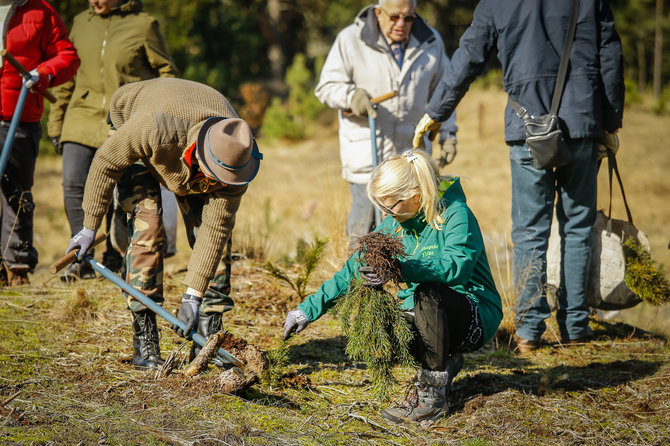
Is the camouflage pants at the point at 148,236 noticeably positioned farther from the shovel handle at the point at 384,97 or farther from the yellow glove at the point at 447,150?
the yellow glove at the point at 447,150

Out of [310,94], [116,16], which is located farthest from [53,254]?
[310,94]

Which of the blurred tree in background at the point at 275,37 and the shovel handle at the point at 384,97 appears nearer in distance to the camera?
the shovel handle at the point at 384,97

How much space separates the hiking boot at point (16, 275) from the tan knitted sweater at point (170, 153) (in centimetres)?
218

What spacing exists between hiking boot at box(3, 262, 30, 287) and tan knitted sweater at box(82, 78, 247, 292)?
2.18 m

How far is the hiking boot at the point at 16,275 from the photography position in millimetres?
4973

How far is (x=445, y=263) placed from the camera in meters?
2.90

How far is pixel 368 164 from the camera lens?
192 inches

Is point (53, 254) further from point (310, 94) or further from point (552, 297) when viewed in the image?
point (310, 94)

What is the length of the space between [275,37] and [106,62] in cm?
1940

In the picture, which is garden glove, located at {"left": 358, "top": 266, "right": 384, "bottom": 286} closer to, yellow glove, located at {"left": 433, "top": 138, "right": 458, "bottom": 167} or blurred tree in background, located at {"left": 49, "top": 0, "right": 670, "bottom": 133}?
yellow glove, located at {"left": 433, "top": 138, "right": 458, "bottom": 167}

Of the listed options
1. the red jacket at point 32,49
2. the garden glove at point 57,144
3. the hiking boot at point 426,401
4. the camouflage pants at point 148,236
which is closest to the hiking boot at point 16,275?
the garden glove at point 57,144

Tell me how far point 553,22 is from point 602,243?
141cm

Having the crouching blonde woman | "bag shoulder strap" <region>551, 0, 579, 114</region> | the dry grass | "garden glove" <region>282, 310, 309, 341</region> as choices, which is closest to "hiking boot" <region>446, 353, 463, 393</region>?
the crouching blonde woman

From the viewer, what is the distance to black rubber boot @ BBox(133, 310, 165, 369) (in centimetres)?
349
